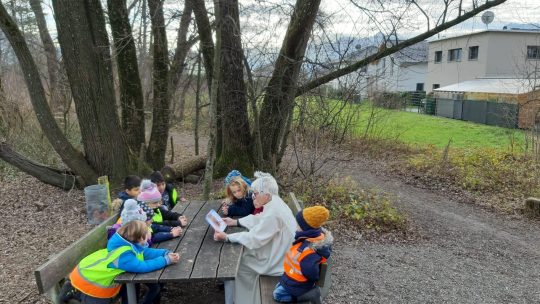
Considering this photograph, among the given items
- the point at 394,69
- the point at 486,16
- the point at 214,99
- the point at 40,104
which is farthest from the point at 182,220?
the point at 394,69

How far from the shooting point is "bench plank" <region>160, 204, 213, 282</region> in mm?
3225

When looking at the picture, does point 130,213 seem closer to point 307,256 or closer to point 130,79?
point 307,256

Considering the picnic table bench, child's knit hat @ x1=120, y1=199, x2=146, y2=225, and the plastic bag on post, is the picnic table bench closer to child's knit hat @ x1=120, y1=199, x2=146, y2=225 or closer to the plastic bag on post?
child's knit hat @ x1=120, y1=199, x2=146, y2=225

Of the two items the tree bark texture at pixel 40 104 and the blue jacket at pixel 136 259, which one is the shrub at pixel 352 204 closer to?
the tree bark texture at pixel 40 104

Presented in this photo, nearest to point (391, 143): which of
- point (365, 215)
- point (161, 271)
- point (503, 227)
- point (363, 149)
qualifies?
point (363, 149)

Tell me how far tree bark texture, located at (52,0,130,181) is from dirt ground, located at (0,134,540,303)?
2.91 feet

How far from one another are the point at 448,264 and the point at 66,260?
458 cm

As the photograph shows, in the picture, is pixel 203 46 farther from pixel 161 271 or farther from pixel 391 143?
pixel 391 143

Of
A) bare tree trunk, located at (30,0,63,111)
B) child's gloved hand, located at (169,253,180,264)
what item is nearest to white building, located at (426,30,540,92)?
bare tree trunk, located at (30,0,63,111)

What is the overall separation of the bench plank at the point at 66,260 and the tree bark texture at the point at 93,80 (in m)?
3.78

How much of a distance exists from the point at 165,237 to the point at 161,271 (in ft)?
2.32

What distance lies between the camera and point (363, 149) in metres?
14.6

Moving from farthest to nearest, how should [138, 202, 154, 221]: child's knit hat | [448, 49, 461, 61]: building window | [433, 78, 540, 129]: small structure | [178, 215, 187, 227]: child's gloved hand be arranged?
[448, 49, 461, 61]: building window
[433, 78, 540, 129]: small structure
[178, 215, 187, 227]: child's gloved hand
[138, 202, 154, 221]: child's knit hat

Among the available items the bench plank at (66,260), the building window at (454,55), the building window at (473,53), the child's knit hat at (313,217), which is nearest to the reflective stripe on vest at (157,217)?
the bench plank at (66,260)
